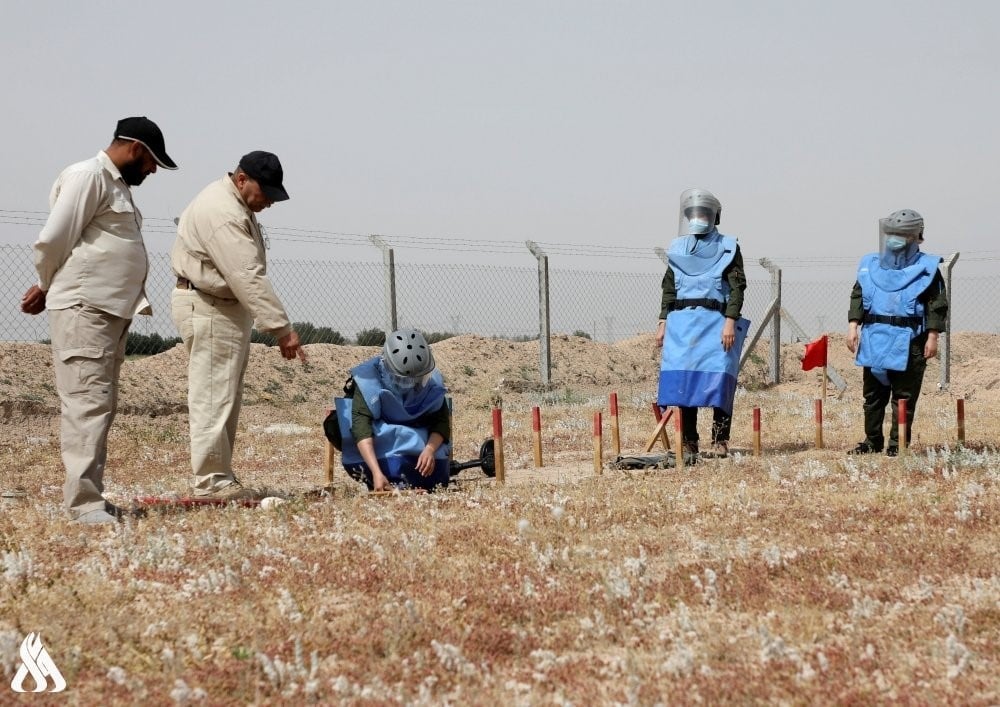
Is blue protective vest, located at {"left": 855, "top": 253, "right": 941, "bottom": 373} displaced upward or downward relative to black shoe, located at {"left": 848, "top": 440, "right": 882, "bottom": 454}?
upward

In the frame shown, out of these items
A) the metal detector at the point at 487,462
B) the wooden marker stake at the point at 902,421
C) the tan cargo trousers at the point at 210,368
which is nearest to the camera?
the tan cargo trousers at the point at 210,368

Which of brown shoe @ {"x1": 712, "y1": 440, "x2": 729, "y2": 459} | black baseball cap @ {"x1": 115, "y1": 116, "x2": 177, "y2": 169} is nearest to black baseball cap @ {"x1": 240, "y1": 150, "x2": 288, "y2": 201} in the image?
black baseball cap @ {"x1": 115, "y1": 116, "x2": 177, "y2": 169}

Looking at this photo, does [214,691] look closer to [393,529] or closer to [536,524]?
[393,529]

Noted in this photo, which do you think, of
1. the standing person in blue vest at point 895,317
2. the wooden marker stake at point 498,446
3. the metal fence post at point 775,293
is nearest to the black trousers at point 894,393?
the standing person in blue vest at point 895,317

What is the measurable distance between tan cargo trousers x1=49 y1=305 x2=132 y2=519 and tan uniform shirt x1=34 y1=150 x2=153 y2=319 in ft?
0.32

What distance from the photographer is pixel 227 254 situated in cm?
670

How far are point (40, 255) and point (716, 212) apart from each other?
229 inches

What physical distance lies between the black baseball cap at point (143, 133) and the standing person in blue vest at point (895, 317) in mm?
5976

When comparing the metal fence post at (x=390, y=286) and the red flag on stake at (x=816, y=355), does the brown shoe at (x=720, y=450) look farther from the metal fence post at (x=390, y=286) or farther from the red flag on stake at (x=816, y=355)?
the metal fence post at (x=390, y=286)

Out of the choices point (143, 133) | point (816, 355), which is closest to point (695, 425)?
point (143, 133)

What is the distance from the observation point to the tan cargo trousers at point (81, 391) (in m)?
6.18

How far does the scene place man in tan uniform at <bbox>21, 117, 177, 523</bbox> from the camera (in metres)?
6.19

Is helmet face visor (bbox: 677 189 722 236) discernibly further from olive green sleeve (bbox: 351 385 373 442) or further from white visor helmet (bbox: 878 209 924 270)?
olive green sleeve (bbox: 351 385 373 442)
